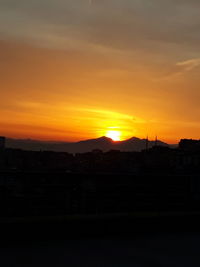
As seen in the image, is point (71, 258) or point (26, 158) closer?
point (71, 258)

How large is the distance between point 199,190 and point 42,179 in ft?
13.8

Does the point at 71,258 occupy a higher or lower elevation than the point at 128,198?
lower

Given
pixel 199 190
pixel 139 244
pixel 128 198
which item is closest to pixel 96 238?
pixel 139 244

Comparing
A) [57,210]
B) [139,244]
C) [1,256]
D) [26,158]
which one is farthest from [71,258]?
[26,158]

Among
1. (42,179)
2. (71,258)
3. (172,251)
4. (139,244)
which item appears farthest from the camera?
(42,179)

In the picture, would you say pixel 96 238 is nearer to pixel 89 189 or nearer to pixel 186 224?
pixel 89 189

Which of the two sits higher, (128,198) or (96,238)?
(128,198)

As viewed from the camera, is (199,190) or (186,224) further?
(199,190)

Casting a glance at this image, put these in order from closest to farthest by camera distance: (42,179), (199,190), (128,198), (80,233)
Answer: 1. (80,233)
2. (42,179)
3. (128,198)
4. (199,190)

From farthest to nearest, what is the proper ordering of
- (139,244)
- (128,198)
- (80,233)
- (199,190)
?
(199,190) < (128,198) < (80,233) < (139,244)

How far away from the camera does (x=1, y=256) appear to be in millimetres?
6266

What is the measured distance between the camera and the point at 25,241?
24.1 feet

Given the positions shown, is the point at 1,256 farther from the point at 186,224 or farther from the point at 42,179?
the point at 186,224

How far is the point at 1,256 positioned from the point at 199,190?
5.89 m
